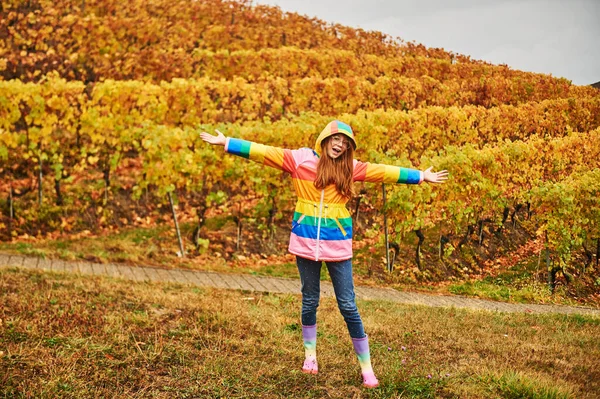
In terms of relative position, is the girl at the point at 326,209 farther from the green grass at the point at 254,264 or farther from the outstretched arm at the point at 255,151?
the green grass at the point at 254,264

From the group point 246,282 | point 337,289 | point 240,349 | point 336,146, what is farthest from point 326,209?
point 246,282

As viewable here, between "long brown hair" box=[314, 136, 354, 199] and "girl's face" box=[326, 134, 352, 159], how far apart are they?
2cm

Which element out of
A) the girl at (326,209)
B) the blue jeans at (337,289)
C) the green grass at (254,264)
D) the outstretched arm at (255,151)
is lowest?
the green grass at (254,264)

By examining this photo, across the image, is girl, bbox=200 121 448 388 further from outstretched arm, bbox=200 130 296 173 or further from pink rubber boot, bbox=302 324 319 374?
pink rubber boot, bbox=302 324 319 374

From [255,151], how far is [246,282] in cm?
460

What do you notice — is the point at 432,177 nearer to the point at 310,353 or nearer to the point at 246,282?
the point at 310,353

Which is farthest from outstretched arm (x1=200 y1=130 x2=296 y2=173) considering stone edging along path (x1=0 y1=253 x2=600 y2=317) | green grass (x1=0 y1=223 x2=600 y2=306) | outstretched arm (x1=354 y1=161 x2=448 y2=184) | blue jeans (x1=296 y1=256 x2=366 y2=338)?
green grass (x1=0 y1=223 x2=600 y2=306)

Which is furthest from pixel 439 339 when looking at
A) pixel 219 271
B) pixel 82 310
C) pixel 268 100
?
pixel 268 100

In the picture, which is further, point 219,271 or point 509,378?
point 219,271

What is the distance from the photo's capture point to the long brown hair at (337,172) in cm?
400

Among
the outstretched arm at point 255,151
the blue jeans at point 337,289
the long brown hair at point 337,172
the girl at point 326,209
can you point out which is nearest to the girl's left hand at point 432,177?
the girl at point 326,209

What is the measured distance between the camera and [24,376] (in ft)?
12.2

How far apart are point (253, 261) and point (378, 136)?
3.98 m

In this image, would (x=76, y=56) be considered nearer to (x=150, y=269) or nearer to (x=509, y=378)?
(x=150, y=269)
